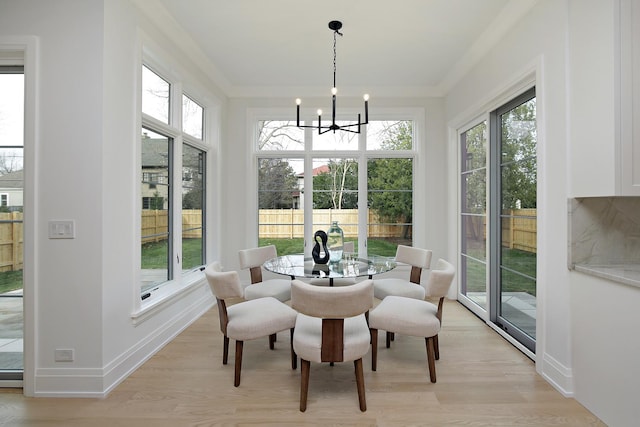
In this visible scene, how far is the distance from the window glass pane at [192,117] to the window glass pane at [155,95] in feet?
1.21

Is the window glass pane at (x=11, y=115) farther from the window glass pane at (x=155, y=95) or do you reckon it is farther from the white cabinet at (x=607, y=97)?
the white cabinet at (x=607, y=97)

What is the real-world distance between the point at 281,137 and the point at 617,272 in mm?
4006

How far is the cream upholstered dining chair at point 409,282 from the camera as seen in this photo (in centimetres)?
301

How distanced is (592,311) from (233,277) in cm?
233

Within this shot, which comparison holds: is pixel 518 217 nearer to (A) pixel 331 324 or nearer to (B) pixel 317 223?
(A) pixel 331 324

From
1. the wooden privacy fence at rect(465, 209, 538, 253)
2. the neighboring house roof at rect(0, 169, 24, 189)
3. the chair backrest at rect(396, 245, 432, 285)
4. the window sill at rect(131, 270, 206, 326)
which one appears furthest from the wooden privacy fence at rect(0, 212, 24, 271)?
the wooden privacy fence at rect(465, 209, 538, 253)

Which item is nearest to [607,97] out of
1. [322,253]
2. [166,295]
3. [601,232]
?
[601,232]

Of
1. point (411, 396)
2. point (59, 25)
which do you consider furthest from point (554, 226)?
point (59, 25)

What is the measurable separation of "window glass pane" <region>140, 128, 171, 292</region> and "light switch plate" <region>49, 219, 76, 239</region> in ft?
1.96

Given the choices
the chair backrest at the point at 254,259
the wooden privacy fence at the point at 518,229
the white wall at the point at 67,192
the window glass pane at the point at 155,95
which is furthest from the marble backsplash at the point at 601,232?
the window glass pane at the point at 155,95

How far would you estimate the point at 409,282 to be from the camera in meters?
3.26

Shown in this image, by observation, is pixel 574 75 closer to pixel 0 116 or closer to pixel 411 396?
pixel 411 396

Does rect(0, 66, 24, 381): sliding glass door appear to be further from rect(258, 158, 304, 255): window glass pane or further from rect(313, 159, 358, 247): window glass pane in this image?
rect(313, 159, 358, 247): window glass pane

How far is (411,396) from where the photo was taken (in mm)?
2168
